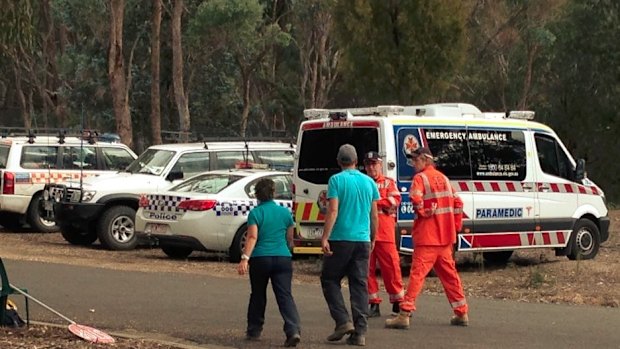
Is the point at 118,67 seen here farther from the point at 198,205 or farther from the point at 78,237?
the point at 198,205

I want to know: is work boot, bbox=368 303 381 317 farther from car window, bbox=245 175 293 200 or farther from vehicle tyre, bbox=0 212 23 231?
vehicle tyre, bbox=0 212 23 231

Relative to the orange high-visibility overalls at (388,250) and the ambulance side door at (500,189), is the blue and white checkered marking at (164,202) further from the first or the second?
the orange high-visibility overalls at (388,250)

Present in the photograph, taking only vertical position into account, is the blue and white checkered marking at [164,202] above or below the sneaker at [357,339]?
above

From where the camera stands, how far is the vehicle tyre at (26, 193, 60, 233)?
21.6m

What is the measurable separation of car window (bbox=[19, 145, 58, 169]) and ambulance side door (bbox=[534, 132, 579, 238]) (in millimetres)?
10017

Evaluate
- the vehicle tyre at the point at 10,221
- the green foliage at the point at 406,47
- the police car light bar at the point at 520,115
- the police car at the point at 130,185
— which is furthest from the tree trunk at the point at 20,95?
the police car light bar at the point at 520,115

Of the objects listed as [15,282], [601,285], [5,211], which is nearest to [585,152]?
[5,211]

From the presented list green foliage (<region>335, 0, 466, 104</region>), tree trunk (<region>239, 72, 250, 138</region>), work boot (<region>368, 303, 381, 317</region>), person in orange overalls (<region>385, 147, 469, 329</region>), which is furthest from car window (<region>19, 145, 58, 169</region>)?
tree trunk (<region>239, 72, 250, 138</region>)

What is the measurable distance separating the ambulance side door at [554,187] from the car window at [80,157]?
967 cm

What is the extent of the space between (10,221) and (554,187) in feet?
38.1

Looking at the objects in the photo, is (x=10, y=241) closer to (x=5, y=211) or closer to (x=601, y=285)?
(x=5, y=211)

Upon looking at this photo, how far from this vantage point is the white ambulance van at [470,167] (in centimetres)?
1468

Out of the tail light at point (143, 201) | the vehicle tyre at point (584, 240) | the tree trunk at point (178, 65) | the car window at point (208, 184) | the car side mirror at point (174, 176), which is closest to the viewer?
the vehicle tyre at point (584, 240)

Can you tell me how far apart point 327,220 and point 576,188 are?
7815 millimetres
